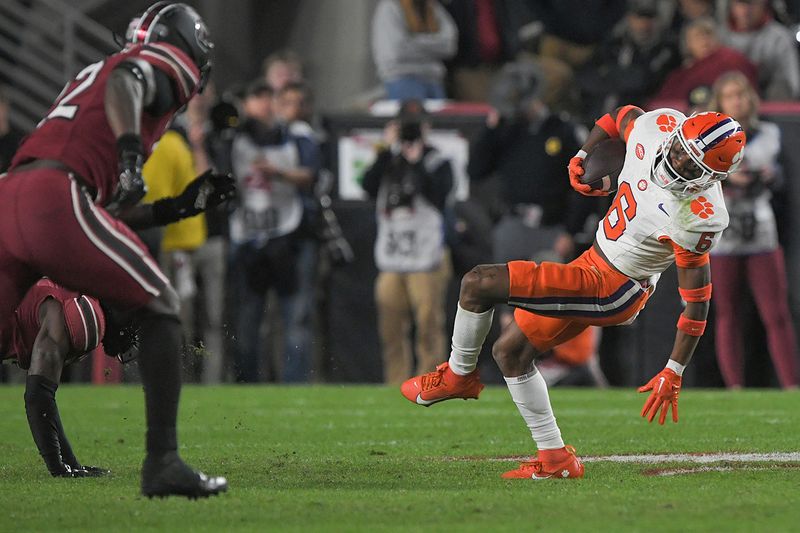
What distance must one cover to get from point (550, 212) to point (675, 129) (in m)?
5.10

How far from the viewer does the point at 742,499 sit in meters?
4.96

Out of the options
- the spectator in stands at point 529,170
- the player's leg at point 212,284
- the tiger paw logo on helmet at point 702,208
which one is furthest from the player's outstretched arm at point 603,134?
the player's leg at point 212,284

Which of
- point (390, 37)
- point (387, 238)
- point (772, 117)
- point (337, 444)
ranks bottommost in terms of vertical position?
point (337, 444)

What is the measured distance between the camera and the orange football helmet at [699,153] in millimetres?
5672

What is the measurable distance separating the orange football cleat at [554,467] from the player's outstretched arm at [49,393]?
1752 millimetres

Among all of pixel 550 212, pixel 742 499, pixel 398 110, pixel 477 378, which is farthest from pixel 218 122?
pixel 742 499

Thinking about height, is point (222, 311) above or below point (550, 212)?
below

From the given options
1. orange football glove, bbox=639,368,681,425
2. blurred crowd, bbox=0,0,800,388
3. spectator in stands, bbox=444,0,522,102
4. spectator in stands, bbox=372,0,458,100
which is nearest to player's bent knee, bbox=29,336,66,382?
orange football glove, bbox=639,368,681,425

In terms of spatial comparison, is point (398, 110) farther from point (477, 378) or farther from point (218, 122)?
point (477, 378)

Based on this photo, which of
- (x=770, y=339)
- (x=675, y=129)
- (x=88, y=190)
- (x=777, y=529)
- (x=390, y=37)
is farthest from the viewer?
(x=390, y=37)

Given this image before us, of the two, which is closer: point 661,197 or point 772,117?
point 661,197

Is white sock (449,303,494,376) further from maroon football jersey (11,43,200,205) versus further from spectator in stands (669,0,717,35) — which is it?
spectator in stands (669,0,717,35)

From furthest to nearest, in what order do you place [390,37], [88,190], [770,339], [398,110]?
[390,37], [398,110], [770,339], [88,190]

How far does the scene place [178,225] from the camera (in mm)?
11070
